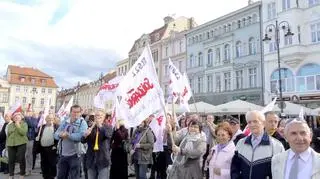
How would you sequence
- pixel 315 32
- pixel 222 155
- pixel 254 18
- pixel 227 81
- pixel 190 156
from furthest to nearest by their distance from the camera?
pixel 227 81 → pixel 254 18 → pixel 315 32 → pixel 190 156 → pixel 222 155

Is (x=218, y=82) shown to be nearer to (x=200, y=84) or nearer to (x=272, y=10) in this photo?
(x=200, y=84)

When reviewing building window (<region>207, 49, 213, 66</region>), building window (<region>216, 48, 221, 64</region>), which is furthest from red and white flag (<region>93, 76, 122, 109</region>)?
building window (<region>207, 49, 213, 66</region>)

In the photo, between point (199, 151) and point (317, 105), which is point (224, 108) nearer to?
point (317, 105)

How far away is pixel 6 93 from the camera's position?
3339 inches

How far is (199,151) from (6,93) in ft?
287

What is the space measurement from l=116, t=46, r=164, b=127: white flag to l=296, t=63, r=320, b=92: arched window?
2380 centimetres

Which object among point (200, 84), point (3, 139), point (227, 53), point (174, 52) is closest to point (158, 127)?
point (3, 139)

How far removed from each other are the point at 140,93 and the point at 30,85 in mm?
86117

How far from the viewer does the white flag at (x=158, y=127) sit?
9406 mm

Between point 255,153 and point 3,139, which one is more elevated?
point 255,153

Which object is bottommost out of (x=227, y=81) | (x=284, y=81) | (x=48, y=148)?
(x=48, y=148)

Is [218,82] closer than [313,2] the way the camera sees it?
No

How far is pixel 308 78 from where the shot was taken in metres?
28.6

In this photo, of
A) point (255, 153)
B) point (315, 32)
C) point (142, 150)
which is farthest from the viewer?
point (315, 32)
